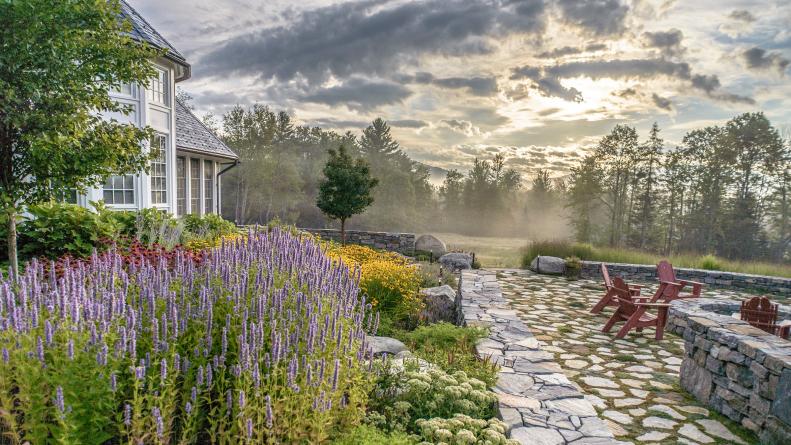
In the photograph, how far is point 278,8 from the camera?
27.9 feet

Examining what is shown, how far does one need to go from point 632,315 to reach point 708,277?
23.7 feet

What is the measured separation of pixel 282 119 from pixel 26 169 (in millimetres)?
39359

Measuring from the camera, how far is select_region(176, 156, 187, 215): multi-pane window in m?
13.9

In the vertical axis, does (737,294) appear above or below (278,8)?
below

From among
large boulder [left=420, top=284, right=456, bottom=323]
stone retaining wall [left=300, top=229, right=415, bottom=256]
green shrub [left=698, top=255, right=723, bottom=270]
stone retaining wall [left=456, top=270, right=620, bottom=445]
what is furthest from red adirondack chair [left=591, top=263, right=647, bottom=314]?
stone retaining wall [left=300, top=229, right=415, bottom=256]

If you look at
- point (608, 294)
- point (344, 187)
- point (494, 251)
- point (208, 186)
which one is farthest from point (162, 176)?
point (494, 251)

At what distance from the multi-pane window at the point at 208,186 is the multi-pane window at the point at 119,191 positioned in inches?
194

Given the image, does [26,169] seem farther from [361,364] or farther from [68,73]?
[361,364]

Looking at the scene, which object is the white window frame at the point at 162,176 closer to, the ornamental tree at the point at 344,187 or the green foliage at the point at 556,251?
the ornamental tree at the point at 344,187

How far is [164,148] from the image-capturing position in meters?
11.7

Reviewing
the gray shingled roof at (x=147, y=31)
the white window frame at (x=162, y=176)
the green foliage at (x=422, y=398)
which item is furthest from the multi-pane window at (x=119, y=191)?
the green foliage at (x=422, y=398)

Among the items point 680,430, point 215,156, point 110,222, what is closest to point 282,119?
point 215,156

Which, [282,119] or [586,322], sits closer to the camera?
[586,322]

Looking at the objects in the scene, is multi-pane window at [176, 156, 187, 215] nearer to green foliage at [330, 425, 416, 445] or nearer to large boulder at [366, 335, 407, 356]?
large boulder at [366, 335, 407, 356]
